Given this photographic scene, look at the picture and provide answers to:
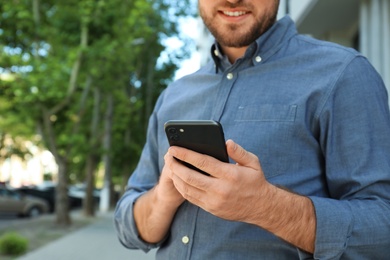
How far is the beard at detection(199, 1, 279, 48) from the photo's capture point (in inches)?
72.6

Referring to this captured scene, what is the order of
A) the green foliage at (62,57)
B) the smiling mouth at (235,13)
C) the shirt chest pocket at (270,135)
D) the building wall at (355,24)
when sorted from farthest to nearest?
the green foliage at (62,57)
the building wall at (355,24)
the smiling mouth at (235,13)
the shirt chest pocket at (270,135)

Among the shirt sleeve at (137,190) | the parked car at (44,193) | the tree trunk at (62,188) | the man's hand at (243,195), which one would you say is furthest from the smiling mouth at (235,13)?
the parked car at (44,193)

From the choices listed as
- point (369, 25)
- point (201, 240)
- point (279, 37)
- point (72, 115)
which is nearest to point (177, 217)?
point (201, 240)

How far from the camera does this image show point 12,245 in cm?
1288

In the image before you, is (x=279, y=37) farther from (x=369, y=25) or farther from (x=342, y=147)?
(x=369, y=25)

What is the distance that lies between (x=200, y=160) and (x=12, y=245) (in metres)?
12.4

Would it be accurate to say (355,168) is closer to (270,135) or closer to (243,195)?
(270,135)

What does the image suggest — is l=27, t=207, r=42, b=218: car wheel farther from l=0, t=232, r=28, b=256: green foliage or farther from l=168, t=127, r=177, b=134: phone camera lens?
l=168, t=127, r=177, b=134: phone camera lens

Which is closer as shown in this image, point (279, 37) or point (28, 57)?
point (279, 37)

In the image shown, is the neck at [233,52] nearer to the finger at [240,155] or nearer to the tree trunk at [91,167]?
the finger at [240,155]

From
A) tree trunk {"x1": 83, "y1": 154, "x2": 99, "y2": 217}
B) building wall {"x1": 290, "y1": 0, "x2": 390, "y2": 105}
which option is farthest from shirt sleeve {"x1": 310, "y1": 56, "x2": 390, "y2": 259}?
tree trunk {"x1": 83, "y1": 154, "x2": 99, "y2": 217}

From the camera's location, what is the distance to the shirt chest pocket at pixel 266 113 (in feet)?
5.46

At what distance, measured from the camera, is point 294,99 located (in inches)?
66.5

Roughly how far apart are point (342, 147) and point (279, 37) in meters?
0.47
